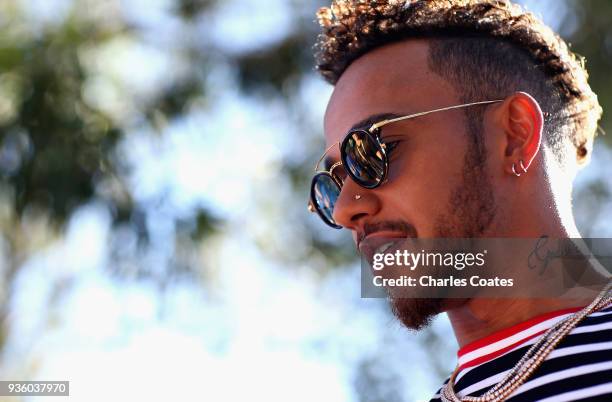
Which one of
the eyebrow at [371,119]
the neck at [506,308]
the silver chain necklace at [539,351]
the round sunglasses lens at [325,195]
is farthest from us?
the round sunglasses lens at [325,195]

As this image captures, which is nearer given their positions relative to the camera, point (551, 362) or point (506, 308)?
point (551, 362)

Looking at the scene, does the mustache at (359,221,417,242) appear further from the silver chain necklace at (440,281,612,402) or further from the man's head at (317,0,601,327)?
the silver chain necklace at (440,281,612,402)

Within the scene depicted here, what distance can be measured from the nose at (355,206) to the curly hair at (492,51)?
286mm

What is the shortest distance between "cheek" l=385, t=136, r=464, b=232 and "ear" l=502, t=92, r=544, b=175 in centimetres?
10

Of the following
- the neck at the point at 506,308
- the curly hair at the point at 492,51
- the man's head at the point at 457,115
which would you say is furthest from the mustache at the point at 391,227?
the curly hair at the point at 492,51

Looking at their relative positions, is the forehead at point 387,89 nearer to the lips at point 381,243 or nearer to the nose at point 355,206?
the nose at point 355,206

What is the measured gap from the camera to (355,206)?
1.89m

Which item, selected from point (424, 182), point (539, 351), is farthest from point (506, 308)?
point (424, 182)

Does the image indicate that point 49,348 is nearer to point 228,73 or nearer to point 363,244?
point 228,73

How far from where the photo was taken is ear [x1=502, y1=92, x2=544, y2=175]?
1841 mm

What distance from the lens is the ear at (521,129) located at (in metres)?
1.84

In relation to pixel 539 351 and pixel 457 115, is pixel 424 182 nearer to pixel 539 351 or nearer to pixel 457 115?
pixel 457 115

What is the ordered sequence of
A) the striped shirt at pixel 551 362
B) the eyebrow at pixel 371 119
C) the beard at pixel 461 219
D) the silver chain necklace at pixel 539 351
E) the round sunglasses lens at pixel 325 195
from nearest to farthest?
1. the striped shirt at pixel 551 362
2. the silver chain necklace at pixel 539 351
3. the beard at pixel 461 219
4. the eyebrow at pixel 371 119
5. the round sunglasses lens at pixel 325 195

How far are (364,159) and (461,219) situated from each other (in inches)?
8.9
